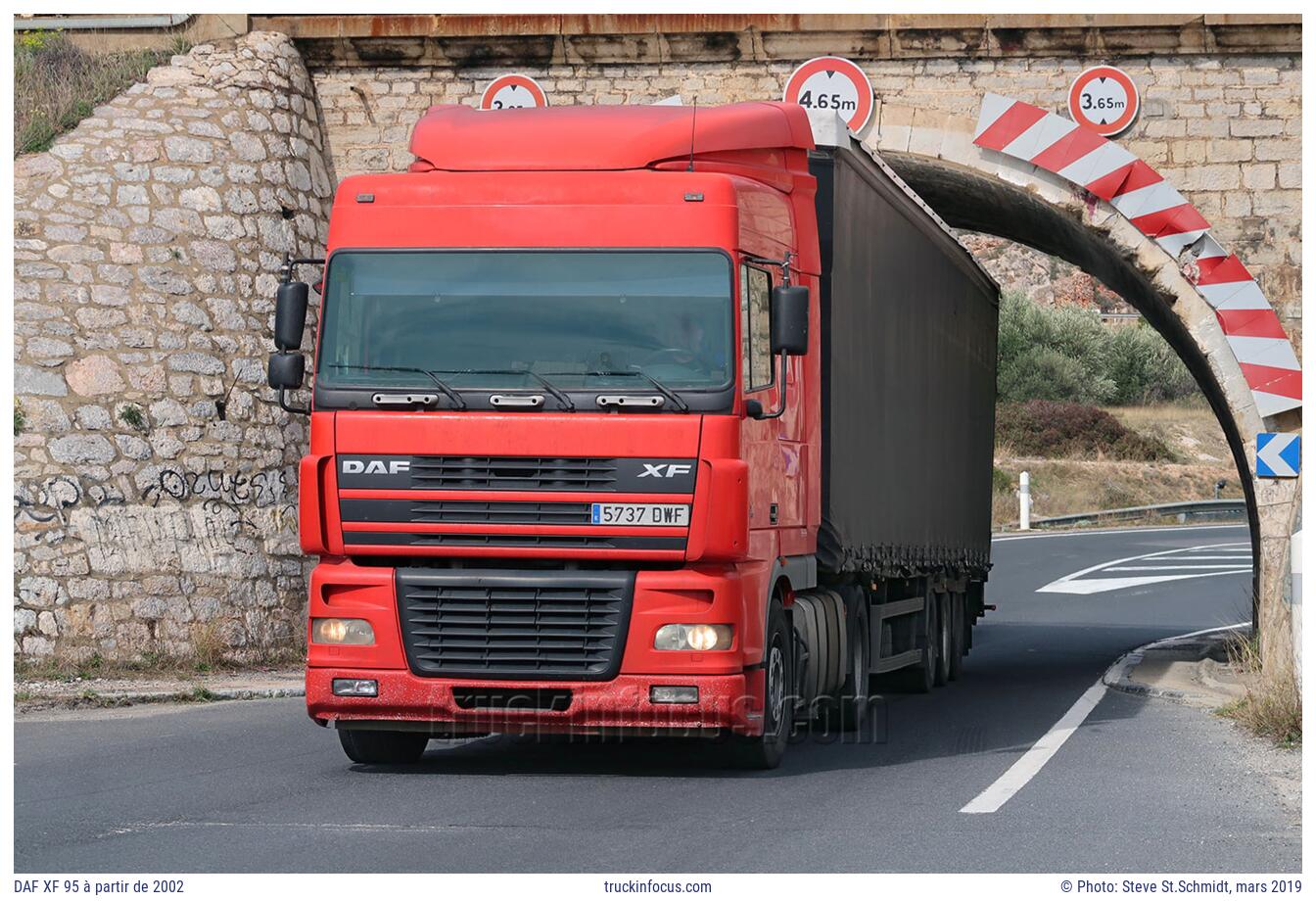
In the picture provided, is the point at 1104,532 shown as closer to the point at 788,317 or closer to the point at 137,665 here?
the point at 137,665

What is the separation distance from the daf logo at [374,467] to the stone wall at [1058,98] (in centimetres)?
904

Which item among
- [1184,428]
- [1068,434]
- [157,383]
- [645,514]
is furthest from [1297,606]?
[1184,428]

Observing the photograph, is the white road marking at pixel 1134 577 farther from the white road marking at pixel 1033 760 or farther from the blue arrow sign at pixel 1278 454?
the white road marking at pixel 1033 760

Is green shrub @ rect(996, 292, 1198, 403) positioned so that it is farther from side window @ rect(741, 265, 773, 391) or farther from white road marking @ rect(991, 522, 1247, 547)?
side window @ rect(741, 265, 773, 391)

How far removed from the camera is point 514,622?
979 centimetres

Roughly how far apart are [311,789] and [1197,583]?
25451mm

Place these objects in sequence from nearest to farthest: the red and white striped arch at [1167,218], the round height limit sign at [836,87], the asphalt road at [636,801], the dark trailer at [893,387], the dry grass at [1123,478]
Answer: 1. the asphalt road at [636,801]
2. the dark trailer at [893,387]
3. the red and white striped arch at [1167,218]
4. the round height limit sign at [836,87]
5. the dry grass at [1123,478]

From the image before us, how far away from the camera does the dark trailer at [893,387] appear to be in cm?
1171

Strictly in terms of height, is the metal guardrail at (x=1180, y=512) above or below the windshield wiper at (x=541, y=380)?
below

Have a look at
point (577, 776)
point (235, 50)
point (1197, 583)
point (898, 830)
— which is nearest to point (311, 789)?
point (577, 776)

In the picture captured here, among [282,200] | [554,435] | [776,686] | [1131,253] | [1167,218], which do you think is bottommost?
[776,686]

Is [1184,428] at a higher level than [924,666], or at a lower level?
higher

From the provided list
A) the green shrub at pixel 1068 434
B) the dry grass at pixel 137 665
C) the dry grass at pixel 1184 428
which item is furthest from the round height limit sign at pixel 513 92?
the dry grass at pixel 1184 428

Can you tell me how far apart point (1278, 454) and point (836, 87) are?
207 inches
